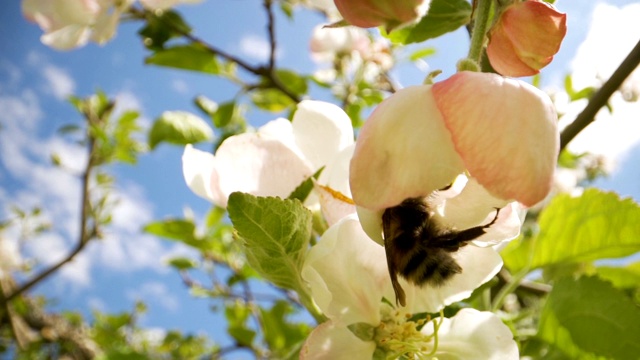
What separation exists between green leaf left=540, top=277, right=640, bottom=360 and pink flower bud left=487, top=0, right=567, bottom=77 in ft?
0.87

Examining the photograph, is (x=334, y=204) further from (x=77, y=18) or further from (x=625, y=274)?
(x=77, y=18)

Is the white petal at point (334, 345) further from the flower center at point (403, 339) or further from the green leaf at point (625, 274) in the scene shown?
the green leaf at point (625, 274)

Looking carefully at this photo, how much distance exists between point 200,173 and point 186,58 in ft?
2.77

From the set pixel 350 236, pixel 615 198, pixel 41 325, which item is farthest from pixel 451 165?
pixel 41 325

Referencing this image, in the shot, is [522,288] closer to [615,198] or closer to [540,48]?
[615,198]

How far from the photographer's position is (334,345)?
44 cm

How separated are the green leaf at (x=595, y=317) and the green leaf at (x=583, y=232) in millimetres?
120

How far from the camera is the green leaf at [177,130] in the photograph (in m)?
1.29

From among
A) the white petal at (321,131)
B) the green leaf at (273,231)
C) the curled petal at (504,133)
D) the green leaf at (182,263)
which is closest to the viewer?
the curled petal at (504,133)

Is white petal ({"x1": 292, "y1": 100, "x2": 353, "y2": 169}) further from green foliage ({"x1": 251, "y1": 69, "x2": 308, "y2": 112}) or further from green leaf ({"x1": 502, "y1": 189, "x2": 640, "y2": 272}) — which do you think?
green foliage ({"x1": 251, "y1": 69, "x2": 308, "y2": 112})

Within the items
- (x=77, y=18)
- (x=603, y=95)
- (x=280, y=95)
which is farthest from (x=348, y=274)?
(x=280, y=95)

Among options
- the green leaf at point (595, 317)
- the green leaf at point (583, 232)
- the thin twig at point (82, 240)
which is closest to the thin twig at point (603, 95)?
the green leaf at point (583, 232)

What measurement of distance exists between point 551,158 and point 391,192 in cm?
8

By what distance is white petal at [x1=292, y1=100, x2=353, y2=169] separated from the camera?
19.3 inches
